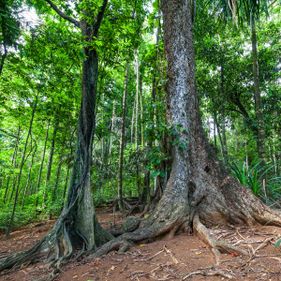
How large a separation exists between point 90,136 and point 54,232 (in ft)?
6.05

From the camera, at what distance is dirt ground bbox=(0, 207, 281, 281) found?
2447 mm

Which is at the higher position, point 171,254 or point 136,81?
point 136,81

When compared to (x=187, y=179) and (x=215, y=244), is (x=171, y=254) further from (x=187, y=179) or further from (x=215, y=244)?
(x=187, y=179)

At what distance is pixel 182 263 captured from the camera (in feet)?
9.34

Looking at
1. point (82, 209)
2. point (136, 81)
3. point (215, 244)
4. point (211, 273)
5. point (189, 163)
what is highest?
point (136, 81)

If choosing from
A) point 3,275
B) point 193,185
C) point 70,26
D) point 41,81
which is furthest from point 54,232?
point 70,26

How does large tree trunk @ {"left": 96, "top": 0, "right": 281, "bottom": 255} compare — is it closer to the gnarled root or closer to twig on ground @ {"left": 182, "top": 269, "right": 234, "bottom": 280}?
the gnarled root

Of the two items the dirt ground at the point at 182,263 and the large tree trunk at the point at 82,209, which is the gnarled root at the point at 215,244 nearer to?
the dirt ground at the point at 182,263

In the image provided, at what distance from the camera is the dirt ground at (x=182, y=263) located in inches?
96.3

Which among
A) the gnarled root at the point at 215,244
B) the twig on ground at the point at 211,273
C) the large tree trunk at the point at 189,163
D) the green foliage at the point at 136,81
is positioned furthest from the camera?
the green foliage at the point at 136,81


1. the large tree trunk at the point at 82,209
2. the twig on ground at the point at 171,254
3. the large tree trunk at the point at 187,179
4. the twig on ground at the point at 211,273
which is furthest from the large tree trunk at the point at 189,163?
the twig on ground at the point at 211,273

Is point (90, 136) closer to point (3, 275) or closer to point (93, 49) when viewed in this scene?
point (93, 49)

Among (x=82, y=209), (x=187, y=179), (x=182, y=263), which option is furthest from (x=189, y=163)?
(x=82, y=209)

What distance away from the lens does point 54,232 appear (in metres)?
3.96
